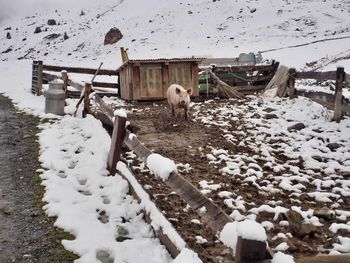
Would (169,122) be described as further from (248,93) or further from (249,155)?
(248,93)

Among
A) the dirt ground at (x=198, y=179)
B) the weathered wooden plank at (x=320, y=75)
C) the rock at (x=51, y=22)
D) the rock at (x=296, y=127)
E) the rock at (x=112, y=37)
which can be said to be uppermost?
the rock at (x=51, y=22)

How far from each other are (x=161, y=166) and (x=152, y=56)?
29777 mm

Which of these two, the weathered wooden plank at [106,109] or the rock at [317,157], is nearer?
the weathered wooden plank at [106,109]

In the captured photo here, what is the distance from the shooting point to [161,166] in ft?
13.0

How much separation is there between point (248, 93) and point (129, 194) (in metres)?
12.6

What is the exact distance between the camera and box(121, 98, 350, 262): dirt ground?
169 inches

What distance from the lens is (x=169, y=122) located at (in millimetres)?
10945

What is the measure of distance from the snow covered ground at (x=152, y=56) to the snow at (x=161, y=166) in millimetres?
783

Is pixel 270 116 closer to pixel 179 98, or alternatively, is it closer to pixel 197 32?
pixel 179 98

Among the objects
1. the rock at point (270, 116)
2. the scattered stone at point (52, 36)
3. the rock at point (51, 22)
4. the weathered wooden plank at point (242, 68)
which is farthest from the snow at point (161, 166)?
the rock at point (51, 22)

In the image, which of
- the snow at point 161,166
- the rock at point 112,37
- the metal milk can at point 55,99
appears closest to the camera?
A: the snow at point 161,166

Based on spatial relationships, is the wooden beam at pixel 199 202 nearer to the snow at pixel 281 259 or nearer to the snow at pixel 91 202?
the snow at pixel 281 259

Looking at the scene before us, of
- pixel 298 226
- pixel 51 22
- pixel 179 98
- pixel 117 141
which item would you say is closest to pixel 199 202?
pixel 298 226

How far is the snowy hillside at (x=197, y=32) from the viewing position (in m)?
31.7
